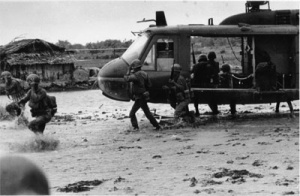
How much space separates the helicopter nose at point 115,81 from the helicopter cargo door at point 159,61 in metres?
0.60

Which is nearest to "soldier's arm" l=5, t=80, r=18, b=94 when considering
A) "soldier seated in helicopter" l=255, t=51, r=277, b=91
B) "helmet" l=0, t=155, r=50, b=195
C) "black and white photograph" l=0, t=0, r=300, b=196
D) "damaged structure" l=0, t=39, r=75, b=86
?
"black and white photograph" l=0, t=0, r=300, b=196

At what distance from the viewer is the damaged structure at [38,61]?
36.5 metres

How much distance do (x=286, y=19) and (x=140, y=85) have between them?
4.89m

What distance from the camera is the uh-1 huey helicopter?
47.2 ft

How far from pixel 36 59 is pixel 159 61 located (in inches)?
942

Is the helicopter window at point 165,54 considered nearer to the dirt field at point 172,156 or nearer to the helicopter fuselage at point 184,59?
the helicopter fuselage at point 184,59

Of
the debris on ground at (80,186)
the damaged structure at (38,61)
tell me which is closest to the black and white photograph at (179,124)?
the debris on ground at (80,186)

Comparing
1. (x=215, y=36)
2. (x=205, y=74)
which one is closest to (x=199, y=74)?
(x=205, y=74)

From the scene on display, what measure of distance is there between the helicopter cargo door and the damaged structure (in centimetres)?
2318

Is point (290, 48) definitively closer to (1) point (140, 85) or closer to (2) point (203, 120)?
(2) point (203, 120)

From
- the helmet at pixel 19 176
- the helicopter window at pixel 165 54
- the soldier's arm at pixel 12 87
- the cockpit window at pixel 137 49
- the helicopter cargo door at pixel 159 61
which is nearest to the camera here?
the helmet at pixel 19 176

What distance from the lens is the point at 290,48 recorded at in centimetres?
1522

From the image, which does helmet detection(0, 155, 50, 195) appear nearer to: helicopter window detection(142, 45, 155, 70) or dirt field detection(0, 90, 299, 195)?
dirt field detection(0, 90, 299, 195)

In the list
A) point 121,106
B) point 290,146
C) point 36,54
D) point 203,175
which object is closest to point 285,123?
point 290,146
